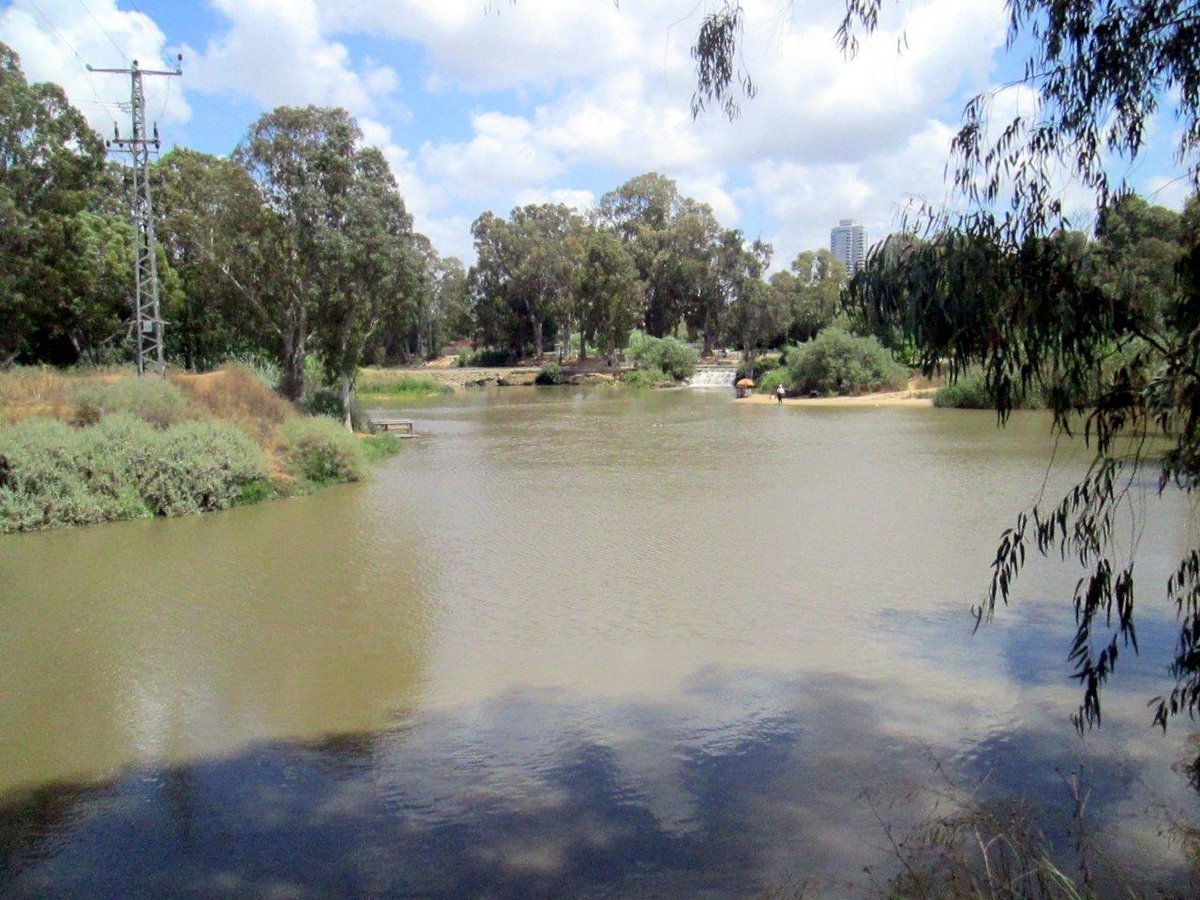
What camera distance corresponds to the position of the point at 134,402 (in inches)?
703

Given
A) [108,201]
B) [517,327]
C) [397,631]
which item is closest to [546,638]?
[397,631]

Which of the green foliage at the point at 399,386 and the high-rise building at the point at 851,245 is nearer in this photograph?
the high-rise building at the point at 851,245

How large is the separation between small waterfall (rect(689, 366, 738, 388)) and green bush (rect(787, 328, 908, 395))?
15322 millimetres

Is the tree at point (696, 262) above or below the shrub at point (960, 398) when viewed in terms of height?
above

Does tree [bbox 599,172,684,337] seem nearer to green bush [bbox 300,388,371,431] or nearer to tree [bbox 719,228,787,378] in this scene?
tree [bbox 719,228,787,378]

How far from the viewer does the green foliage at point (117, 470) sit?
606 inches

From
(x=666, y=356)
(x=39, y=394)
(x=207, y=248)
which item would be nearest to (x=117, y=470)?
(x=39, y=394)

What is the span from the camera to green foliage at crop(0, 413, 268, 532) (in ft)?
50.5

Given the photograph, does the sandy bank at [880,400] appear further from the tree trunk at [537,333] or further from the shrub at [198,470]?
the shrub at [198,470]

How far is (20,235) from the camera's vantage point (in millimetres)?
24984

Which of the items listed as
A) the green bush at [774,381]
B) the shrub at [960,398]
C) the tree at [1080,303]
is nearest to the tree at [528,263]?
the green bush at [774,381]

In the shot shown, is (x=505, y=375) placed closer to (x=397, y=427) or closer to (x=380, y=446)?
(x=397, y=427)

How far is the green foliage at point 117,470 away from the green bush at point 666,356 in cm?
4653

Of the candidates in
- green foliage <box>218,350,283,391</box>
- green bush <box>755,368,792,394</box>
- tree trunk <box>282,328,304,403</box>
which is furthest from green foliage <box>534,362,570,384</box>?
tree trunk <box>282,328,304,403</box>
